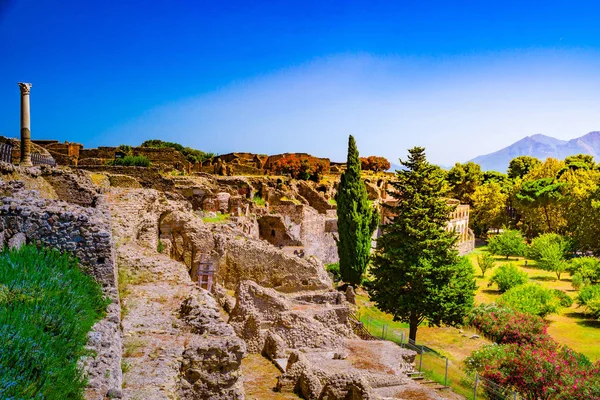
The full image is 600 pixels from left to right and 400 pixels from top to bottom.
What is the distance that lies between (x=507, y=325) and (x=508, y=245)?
3145 cm

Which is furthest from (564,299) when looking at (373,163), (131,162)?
(373,163)

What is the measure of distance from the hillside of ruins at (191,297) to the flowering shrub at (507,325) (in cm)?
715

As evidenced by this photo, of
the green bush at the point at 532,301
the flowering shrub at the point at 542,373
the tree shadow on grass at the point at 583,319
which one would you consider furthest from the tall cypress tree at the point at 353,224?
the tree shadow on grass at the point at 583,319

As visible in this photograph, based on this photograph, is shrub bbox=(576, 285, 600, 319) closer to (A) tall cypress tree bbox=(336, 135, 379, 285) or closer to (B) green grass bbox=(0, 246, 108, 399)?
(A) tall cypress tree bbox=(336, 135, 379, 285)

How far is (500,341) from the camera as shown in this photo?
80.4 ft

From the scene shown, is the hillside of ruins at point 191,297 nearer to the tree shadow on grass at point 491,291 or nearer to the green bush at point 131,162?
the green bush at point 131,162

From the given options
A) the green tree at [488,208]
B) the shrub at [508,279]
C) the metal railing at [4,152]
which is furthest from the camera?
the green tree at [488,208]

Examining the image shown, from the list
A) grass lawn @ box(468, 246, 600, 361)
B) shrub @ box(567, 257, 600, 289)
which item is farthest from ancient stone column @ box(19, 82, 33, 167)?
shrub @ box(567, 257, 600, 289)

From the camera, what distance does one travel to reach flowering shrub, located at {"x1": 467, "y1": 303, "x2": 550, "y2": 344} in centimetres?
2331

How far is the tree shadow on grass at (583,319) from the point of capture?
100 feet

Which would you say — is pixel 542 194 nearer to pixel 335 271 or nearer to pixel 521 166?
pixel 521 166

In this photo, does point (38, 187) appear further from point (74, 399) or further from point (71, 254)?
point (74, 399)

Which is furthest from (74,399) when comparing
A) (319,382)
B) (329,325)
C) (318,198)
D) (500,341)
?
(318,198)

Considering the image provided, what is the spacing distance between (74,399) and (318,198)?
4011cm
